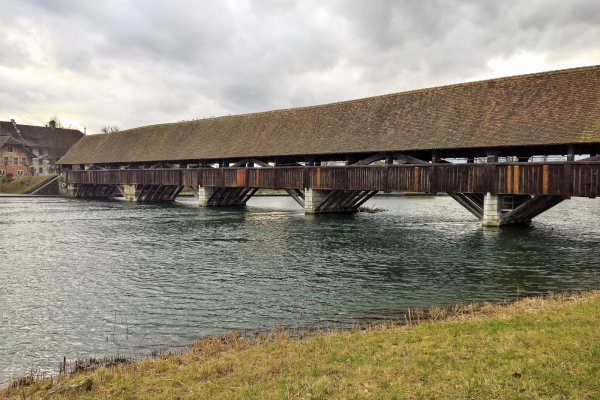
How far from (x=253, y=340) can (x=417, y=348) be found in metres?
2.71

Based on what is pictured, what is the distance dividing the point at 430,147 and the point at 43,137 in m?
63.9

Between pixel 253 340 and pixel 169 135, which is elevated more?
pixel 169 135

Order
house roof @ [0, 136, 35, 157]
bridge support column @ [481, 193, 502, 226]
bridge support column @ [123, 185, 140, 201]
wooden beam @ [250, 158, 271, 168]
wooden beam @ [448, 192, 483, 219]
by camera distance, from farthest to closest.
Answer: house roof @ [0, 136, 35, 157], bridge support column @ [123, 185, 140, 201], wooden beam @ [250, 158, 271, 168], wooden beam @ [448, 192, 483, 219], bridge support column @ [481, 193, 502, 226]

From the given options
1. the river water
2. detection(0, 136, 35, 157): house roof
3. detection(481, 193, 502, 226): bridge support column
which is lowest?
the river water

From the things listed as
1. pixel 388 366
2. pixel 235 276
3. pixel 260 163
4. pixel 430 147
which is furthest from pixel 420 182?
pixel 388 366

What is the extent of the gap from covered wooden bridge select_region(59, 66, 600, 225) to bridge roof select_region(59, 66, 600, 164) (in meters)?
0.06

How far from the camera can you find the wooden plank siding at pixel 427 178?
17.1 metres

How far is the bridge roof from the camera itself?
18.0 meters

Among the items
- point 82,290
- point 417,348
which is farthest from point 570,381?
point 82,290

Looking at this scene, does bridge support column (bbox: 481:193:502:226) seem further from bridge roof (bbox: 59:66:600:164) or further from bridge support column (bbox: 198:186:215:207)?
bridge support column (bbox: 198:186:215:207)

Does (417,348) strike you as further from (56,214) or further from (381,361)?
(56,214)

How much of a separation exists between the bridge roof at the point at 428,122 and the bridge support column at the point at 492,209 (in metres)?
2.79

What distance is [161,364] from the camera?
5715 millimetres

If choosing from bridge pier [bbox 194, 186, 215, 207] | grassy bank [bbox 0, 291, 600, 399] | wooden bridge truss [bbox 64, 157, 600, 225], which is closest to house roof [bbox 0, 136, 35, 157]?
wooden bridge truss [bbox 64, 157, 600, 225]
